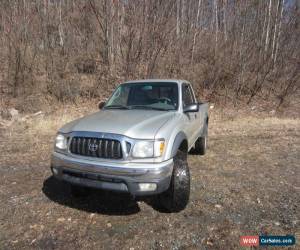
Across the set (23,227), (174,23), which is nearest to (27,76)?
(174,23)

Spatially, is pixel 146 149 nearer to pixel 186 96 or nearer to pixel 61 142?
pixel 61 142

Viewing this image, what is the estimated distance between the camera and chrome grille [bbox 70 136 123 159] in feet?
10.8

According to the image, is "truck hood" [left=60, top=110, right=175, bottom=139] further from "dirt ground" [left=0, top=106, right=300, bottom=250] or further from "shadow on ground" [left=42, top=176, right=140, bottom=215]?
"dirt ground" [left=0, top=106, right=300, bottom=250]

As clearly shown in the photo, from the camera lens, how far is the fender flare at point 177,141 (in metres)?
3.53

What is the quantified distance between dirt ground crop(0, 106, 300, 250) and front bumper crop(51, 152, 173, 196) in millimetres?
556

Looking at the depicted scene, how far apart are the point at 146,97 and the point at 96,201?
1.83 metres

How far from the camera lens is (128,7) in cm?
1247

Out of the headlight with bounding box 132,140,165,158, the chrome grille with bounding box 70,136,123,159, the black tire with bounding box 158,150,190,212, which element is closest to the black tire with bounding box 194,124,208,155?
the black tire with bounding box 158,150,190,212

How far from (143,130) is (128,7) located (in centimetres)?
1046

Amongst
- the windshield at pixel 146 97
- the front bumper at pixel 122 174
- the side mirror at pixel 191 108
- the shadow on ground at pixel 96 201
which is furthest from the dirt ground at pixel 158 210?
the windshield at pixel 146 97

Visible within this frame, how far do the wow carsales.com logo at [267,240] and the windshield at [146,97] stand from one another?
6.90ft

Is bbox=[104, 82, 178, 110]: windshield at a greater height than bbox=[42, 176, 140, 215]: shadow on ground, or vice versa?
bbox=[104, 82, 178, 110]: windshield

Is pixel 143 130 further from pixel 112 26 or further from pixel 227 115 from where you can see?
pixel 112 26

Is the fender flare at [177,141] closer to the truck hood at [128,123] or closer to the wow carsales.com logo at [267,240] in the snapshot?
the truck hood at [128,123]
